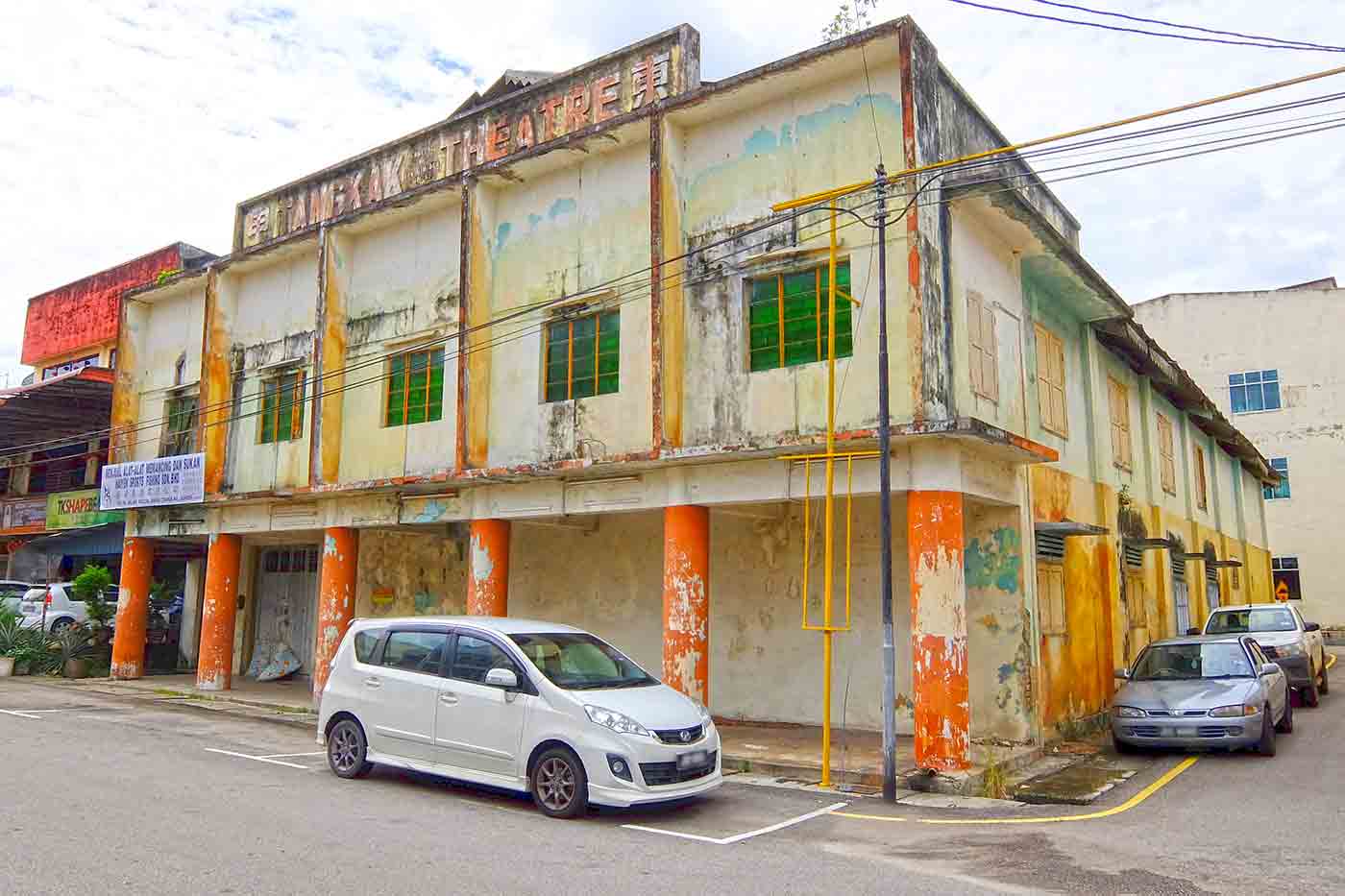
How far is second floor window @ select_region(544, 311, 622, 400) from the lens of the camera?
13.8 meters

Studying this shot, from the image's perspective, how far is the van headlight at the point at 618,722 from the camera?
8.17 metres

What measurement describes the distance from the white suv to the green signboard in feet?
53.7

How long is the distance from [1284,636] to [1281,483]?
22378 millimetres

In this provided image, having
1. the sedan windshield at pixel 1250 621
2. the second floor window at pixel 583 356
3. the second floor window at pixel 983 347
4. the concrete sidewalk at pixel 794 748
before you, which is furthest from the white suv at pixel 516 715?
the sedan windshield at pixel 1250 621

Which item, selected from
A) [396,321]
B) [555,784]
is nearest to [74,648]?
[396,321]

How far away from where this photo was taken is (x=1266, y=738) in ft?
38.8

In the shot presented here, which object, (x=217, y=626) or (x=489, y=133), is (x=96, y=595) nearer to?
(x=217, y=626)

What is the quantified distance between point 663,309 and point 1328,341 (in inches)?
1243

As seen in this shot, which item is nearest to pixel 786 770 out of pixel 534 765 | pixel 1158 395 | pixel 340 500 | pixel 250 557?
pixel 534 765

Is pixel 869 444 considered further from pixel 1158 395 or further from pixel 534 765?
pixel 1158 395

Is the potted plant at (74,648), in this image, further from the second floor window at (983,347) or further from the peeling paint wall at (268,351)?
the second floor window at (983,347)

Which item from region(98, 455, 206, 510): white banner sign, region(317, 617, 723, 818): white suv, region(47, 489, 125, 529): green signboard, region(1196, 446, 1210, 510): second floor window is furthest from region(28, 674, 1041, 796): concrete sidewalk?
region(1196, 446, 1210, 510): second floor window

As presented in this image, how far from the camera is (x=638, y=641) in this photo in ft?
53.3

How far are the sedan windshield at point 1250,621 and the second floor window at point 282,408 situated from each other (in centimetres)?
1625
